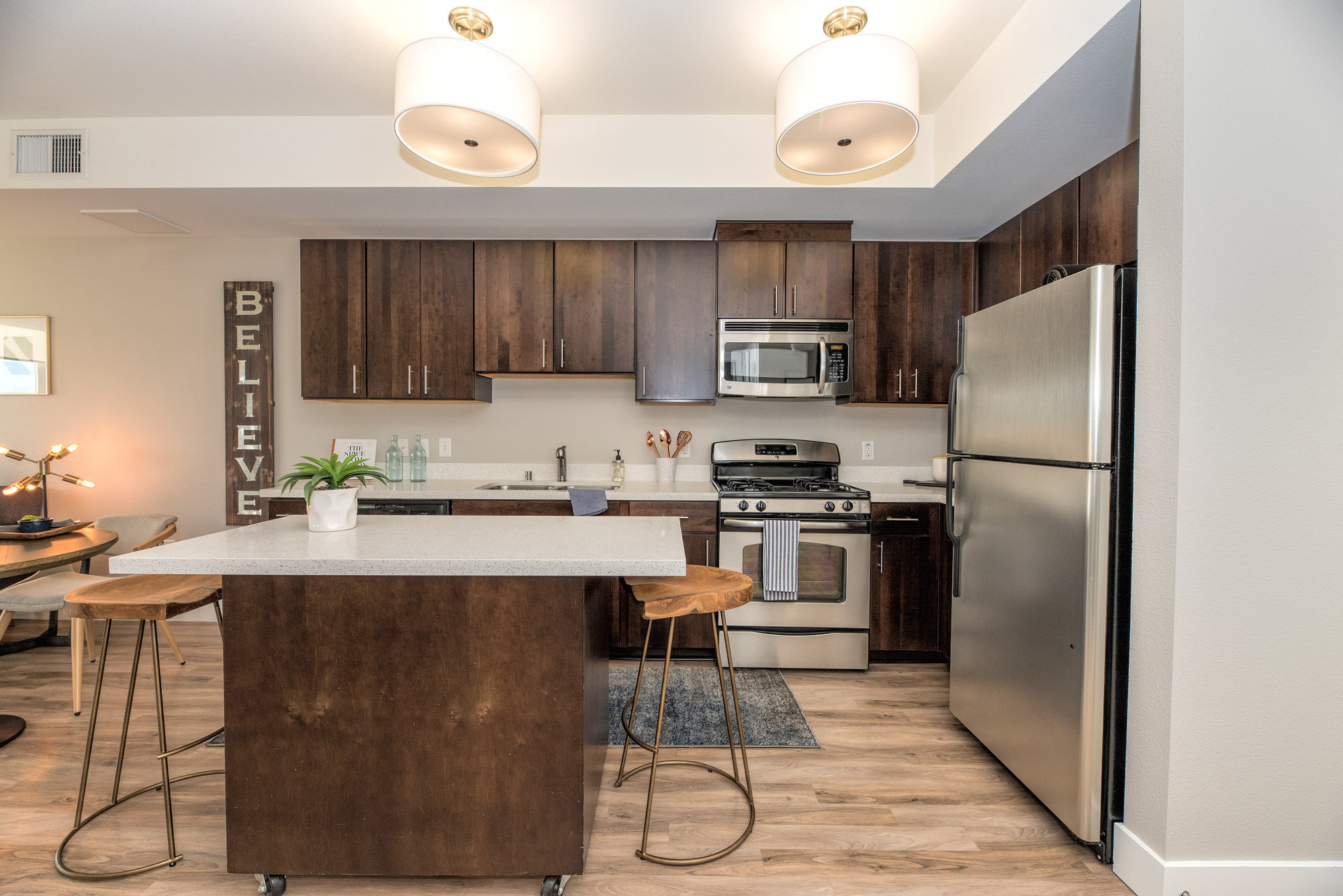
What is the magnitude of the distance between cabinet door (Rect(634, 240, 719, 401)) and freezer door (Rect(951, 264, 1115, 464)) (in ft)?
4.46

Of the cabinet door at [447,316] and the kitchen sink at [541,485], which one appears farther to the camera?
the kitchen sink at [541,485]

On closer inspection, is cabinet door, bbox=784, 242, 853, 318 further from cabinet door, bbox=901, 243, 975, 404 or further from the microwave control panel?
cabinet door, bbox=901, 243, 975, 404

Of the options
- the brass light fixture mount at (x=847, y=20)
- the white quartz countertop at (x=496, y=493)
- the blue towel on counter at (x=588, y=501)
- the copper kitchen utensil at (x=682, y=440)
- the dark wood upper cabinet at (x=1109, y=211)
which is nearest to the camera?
the brass light fixture mount at (x=847, y=20)

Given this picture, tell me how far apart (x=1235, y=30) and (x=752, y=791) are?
245cm

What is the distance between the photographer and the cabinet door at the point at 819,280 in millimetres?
3344

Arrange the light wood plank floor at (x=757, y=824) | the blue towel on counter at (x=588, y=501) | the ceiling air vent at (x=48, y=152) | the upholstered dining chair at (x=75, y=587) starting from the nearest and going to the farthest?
the light wood plank floor at (x=757, y=824) → the upholstered dining chair at (x=75, y=587) → the ceiling air vent at (x=48, y=152) → the blue towel on counter at (x=588, y=501)

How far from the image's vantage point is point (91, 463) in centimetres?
377

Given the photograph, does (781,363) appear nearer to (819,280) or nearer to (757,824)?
(819,280)

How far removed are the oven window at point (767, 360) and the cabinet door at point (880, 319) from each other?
0.27 metres

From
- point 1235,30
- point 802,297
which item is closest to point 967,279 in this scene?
point 802,297

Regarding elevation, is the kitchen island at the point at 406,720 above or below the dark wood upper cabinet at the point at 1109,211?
below

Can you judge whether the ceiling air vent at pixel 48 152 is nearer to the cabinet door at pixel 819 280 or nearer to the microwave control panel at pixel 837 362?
the cabinet door at pixel 819 280

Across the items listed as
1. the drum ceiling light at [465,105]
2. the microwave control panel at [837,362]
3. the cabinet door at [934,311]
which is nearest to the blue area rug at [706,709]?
the microwave control panel at [837,362]

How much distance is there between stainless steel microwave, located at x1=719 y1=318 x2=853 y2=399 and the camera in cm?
334
